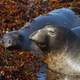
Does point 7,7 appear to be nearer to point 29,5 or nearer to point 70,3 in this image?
point 29,5

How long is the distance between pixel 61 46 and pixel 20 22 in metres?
5.20

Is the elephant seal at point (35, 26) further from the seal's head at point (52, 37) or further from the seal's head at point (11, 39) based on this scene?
the seal's head at point (52, 37)

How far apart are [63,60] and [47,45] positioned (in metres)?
0.36

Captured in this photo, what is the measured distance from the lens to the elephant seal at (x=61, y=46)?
292 inches

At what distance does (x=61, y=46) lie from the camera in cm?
749

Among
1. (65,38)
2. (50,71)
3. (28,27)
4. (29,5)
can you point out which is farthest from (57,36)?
(29,5)

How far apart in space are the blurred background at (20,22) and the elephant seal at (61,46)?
1.08 m

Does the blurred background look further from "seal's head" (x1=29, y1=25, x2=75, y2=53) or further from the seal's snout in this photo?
the seal's snout

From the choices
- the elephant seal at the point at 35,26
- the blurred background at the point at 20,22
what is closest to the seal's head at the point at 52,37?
the elephant seal at the point at 35,26

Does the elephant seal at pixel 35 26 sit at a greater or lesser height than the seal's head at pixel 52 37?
lesser

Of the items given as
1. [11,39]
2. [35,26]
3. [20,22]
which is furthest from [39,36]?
[20,22]

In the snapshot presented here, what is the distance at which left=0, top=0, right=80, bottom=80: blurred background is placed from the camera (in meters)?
8.88

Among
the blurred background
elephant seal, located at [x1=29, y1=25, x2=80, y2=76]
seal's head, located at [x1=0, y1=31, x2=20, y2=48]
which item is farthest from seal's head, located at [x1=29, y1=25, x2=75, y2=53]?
the blurred background

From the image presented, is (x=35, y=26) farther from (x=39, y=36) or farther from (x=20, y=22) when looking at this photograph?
(x=20, y=22)
